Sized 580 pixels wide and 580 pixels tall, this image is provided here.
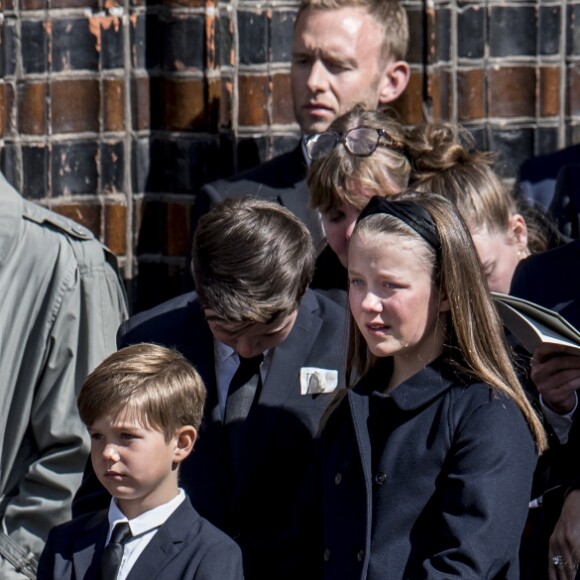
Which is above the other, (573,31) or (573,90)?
(573,31)

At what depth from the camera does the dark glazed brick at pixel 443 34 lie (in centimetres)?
482

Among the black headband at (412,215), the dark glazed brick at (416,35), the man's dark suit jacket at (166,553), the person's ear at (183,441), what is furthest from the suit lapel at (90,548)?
the dark glazed brick at (416,35)

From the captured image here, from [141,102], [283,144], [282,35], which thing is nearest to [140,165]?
[141,102]

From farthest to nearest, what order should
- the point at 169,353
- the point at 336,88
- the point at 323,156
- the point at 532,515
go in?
the point at 336,88, the point at 323,156, the point at 532,515, the point at 169,353

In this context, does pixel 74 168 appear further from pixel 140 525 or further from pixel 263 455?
pixel 140 525

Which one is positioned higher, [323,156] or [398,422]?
[323,156]

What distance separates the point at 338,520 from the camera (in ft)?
10.9

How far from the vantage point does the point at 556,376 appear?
3.53 meters

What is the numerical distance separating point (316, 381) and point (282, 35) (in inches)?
60.2

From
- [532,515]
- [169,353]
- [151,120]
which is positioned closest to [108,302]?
[169,353]

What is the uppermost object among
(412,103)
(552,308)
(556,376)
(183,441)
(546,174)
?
(412,103)

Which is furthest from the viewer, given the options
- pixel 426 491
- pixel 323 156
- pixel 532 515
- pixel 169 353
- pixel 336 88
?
pixel 336 88

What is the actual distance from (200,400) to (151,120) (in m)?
1.67

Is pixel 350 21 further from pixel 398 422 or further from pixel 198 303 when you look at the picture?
pixel 398 422
